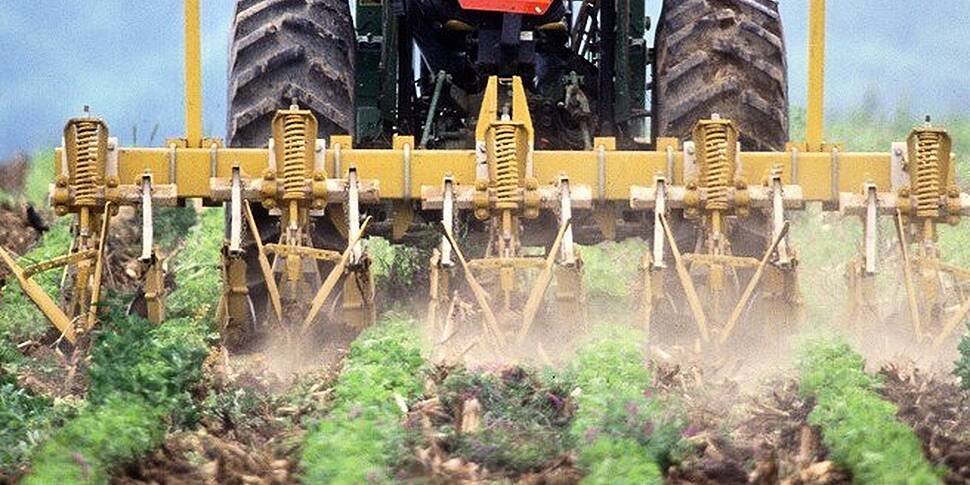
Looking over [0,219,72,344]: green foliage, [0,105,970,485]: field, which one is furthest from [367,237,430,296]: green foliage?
[0,105,970,485]: field

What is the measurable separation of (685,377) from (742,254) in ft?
6.15

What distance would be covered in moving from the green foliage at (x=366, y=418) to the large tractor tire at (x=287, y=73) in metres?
1.99

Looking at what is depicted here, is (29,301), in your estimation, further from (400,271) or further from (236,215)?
(236,215)

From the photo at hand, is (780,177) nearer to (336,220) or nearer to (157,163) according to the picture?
(336,220)

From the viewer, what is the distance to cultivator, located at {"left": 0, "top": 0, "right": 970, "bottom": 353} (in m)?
9.95

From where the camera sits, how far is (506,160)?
33.6 feet

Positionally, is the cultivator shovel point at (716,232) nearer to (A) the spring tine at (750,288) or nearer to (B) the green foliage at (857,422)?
(A) the spring tine at (750,288)

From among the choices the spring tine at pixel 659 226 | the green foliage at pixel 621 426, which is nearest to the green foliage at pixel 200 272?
the spring tine at pixel 659 226

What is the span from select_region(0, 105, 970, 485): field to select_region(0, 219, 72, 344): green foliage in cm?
7

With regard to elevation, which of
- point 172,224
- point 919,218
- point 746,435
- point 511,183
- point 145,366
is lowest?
point 746,435

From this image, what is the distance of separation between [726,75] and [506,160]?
1.50 meters

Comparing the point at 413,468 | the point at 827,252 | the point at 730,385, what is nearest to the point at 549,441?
the point at 413,468

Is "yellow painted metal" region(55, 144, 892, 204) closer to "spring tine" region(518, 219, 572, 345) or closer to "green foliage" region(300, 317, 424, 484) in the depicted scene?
"spring tine" region(518, 219, 572, 345)

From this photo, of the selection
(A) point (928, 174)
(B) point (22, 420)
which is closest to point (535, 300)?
(A) point (928, 174)
